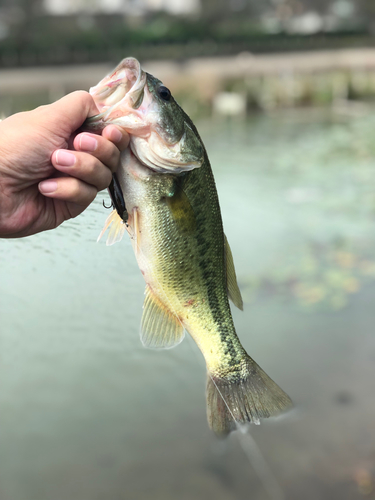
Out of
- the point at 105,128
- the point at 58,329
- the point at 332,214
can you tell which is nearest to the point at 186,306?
the point at 105,128

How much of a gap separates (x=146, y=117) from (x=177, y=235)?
22 cm

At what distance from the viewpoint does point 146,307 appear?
96 centimetres

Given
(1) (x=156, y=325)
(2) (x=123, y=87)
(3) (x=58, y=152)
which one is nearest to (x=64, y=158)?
(3) (x=58, y=152)

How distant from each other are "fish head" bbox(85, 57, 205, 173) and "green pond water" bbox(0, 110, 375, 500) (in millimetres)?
252

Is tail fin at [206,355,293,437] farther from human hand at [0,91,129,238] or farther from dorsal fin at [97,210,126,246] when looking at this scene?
human hand at [0,91,129,238]

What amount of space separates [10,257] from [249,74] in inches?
433

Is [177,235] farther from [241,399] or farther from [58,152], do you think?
[241,399]

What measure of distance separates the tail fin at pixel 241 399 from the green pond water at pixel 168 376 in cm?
16

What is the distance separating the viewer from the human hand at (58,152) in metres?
0.78

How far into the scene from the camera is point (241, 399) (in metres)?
0.97

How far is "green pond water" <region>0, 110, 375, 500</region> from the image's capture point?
1234mm

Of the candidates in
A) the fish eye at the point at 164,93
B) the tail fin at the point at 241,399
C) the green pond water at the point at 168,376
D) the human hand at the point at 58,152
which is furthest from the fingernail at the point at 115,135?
the tail fin at the point at 241,399

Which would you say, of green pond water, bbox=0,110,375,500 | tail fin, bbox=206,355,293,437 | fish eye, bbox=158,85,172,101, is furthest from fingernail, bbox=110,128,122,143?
tail fin, bbox=206,355,293,437

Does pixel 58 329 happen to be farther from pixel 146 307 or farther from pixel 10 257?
pixel 146 307
